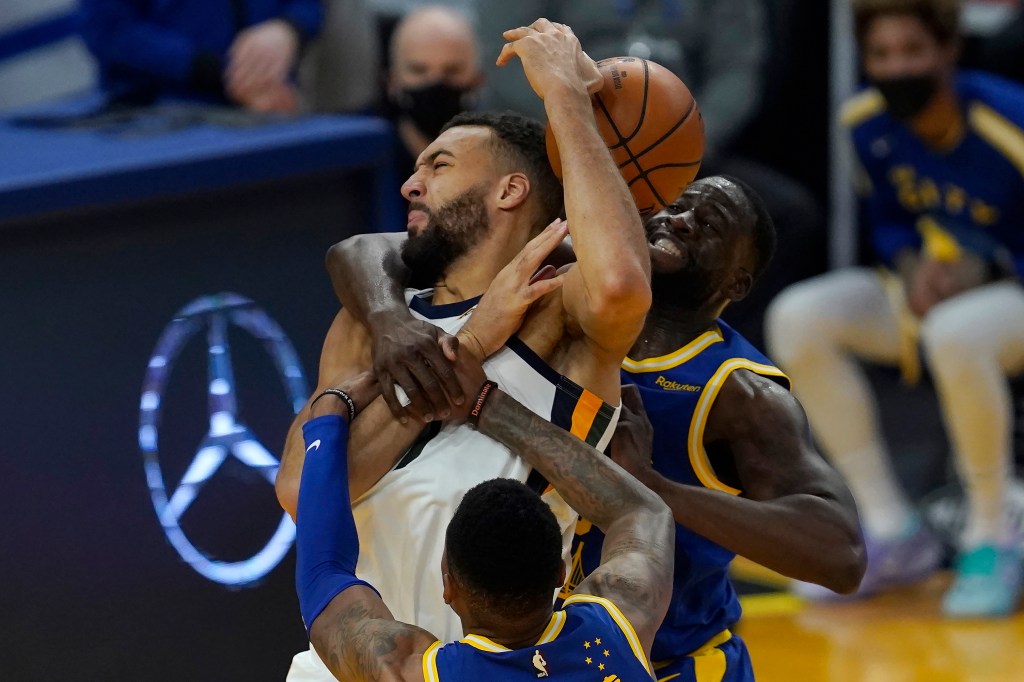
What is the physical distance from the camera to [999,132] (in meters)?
6.44

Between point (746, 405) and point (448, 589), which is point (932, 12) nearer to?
point (746, 405)

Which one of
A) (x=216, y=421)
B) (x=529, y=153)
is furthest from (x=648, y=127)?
(x=216, y=421)

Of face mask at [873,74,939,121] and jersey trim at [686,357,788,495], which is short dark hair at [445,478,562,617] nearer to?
jersey trim at [686,357,788,495]

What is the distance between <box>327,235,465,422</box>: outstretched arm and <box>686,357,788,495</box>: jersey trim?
0.68m

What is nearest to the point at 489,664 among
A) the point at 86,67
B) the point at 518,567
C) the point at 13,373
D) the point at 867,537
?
the point at 518,567

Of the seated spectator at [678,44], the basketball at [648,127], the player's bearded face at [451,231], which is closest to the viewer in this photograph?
the player's bearded face at [451,231]

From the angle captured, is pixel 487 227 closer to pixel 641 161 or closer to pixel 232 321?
pixel 641 161

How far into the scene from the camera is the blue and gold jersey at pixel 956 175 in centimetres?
647

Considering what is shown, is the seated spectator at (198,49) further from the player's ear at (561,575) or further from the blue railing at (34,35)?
Answer: the player's ear at (561,575)

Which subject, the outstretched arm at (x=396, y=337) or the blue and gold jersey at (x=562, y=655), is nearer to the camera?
the blue and gold jersey at (x=562, y=655)

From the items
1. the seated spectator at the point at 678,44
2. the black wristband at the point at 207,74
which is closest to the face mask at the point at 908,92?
the seated spectator at the point at 678,44

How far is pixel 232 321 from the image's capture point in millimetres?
4414

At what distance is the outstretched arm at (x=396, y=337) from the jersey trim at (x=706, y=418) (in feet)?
2.22

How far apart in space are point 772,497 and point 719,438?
175 millimetres
